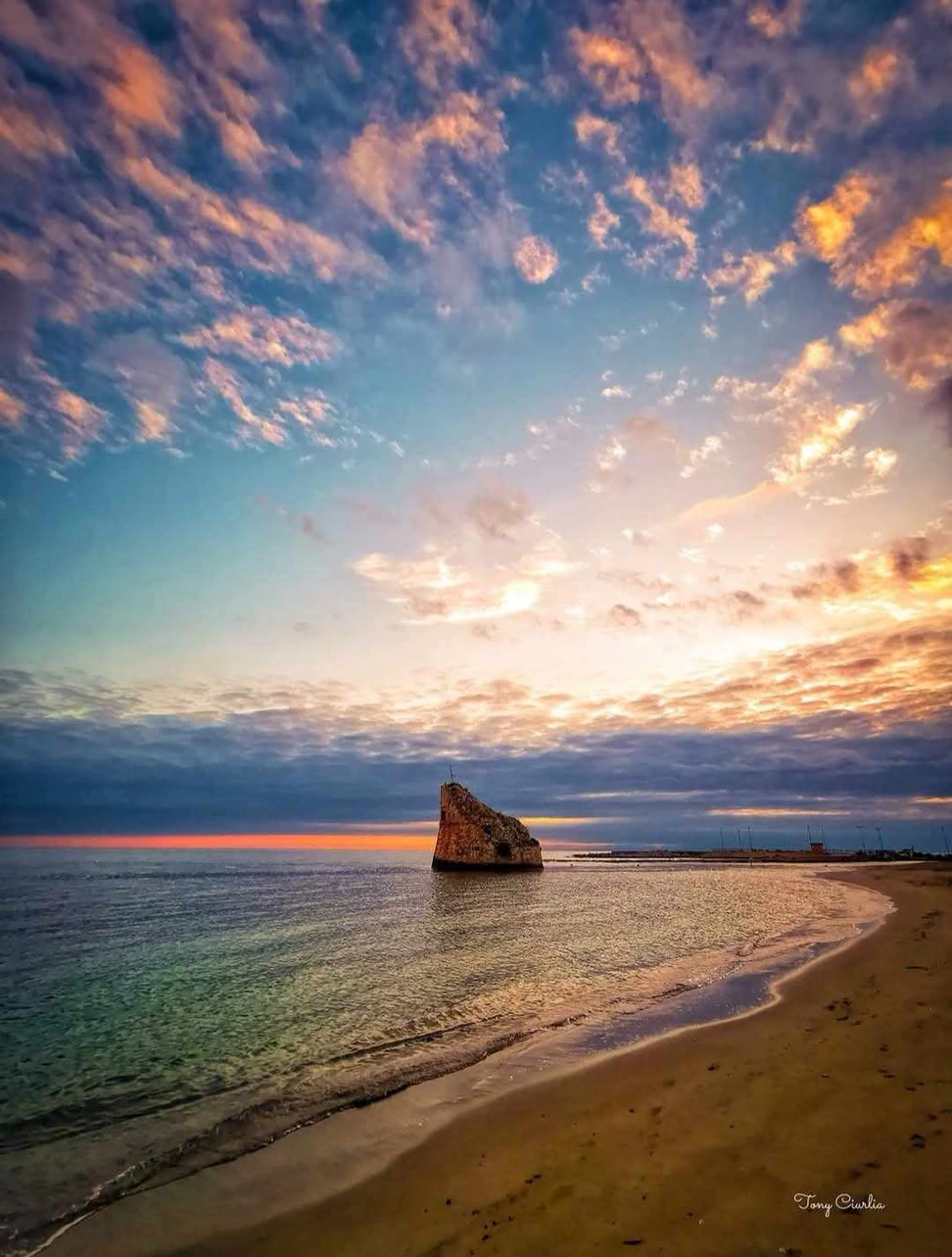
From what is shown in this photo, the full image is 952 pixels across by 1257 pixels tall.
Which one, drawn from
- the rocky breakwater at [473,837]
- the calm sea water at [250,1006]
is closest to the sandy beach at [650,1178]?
the calm sea water at [250,1006]

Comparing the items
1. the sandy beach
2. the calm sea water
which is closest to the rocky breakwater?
the calm sea water

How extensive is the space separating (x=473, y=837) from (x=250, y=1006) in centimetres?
9064

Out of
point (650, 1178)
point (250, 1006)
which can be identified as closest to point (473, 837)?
point (250, 1006)

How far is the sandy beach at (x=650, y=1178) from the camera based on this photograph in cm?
610

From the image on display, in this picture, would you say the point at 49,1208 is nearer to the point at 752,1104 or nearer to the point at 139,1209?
the point at 139,1209

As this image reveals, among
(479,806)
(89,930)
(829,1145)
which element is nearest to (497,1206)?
(829,1145)

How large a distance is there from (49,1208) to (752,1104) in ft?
31.9

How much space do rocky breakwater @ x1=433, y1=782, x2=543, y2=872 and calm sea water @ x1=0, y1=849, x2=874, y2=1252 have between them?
64284 mm

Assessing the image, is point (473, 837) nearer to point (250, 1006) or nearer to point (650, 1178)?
point (250, 1006)

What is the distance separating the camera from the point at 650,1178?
7.18m

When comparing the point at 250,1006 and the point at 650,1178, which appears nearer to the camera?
the point at 650,1178

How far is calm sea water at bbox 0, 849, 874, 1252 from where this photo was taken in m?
9.77

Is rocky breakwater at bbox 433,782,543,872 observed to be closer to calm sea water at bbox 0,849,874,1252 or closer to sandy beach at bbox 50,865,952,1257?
calm sea water at bbox 0,849,874,1252

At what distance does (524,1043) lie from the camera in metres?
13.9
